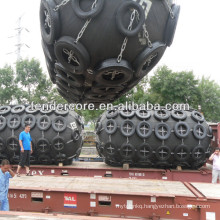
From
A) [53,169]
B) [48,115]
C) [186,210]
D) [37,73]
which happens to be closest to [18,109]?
[48,115]

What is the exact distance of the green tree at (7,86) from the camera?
22.6 meters

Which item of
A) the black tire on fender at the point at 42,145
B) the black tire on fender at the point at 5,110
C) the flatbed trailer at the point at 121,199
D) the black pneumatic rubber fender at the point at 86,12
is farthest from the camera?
the black tire on fender at the point at 5,110

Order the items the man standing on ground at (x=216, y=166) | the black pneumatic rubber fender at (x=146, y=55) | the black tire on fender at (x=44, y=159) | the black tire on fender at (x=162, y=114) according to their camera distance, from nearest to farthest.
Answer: the black pneumatic rubber fender at (x=146, y=55) < the man standing on ground at (x=216, y=166) < the black tire on fender at (x=162, y=114) < the black tire on fender at (x=44, y=159)

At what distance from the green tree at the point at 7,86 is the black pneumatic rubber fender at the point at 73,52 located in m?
22.4

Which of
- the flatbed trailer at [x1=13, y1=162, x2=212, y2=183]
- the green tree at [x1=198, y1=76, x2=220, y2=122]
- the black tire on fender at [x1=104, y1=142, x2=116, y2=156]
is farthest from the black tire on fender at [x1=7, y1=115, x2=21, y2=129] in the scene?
the green tree at [x1=198, y1=76, x2=220, y2=122]

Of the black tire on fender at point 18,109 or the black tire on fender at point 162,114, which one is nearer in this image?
the black tire on fender at point 162,114

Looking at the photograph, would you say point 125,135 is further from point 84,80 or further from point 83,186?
point 84,80

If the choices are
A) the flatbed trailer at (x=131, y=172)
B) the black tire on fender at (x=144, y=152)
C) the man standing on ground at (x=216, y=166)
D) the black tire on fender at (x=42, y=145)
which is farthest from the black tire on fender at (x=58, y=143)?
the man standing on ground at (x=216, y=166)

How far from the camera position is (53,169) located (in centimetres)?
883

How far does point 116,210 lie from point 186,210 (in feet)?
4.63

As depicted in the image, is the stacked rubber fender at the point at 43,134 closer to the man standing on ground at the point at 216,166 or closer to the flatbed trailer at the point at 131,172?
the flatbed trailer at the point at 131,172

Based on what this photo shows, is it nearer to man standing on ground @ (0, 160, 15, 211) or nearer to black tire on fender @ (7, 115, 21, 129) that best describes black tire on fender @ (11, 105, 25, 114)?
black tire on fender @ (7, 115, 21, 129)

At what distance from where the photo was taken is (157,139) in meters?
8.63

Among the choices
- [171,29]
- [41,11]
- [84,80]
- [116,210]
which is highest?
[41,11]
